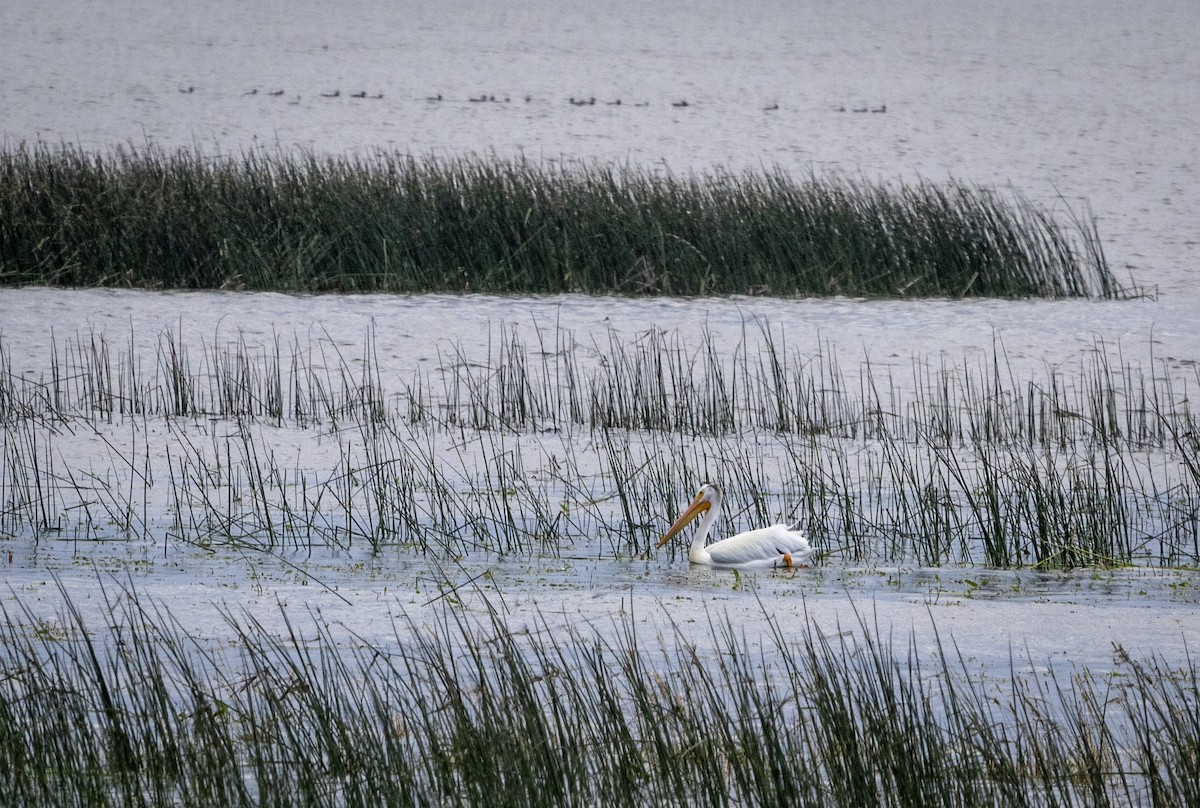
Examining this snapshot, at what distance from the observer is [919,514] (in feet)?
20.3

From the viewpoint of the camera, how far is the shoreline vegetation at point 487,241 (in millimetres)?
12320

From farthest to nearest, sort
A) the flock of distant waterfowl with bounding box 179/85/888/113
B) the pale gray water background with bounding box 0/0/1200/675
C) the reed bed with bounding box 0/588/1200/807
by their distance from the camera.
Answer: the flock of distant waterfowl with bounding box 179/85/888/113 < the pale gray water background with bounding box 0/0/1200/675 < the reed bed with bounding box 0/588/1200/807

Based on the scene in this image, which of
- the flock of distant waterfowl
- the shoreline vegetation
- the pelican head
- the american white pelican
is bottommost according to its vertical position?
the american white pelican

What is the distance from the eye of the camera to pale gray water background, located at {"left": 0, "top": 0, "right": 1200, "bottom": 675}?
200 inches

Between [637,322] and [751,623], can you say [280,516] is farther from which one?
[637,322]

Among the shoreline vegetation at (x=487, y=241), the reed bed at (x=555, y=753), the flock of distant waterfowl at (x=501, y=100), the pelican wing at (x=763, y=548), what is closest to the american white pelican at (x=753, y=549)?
the pelican wing at (x=763, y=548)

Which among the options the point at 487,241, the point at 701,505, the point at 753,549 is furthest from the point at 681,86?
the point at 753,549

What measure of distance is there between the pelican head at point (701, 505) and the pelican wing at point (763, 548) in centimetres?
23

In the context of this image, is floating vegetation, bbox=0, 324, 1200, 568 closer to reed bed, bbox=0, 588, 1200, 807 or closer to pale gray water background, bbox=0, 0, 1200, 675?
pale gray water background, bbox=0, 0, 1200, 675

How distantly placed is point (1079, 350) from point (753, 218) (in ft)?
10.8

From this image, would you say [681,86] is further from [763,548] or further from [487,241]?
[763,548]

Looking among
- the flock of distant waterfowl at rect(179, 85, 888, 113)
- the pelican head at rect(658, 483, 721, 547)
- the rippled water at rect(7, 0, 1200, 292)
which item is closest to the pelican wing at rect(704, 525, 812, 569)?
the pelican head at rect(658, 483, 721, 547)

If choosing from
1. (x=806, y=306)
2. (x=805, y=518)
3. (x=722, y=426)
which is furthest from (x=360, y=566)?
(x=806, y=306)

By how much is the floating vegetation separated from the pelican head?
195 millimetres
